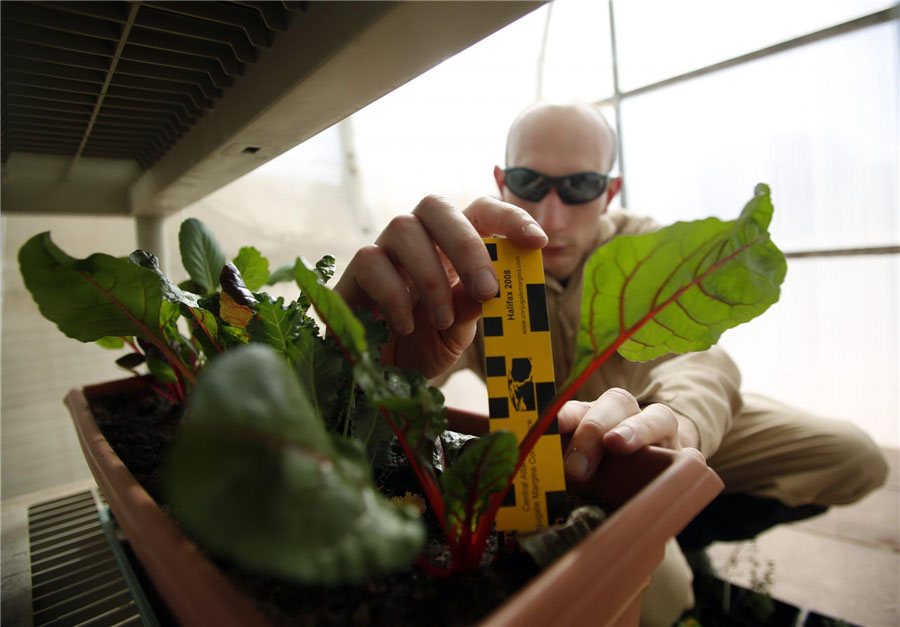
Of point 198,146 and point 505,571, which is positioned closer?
point 505,571

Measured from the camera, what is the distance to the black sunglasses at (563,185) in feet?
4.40

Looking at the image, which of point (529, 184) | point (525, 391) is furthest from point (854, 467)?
point (525, 391)

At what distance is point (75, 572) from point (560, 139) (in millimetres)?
1323

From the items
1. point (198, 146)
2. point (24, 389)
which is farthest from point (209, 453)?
point (24, 389)

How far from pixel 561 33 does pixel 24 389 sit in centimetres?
284

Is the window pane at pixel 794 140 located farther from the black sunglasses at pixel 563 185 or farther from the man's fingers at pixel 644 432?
the man's fingers at pixel 644 432

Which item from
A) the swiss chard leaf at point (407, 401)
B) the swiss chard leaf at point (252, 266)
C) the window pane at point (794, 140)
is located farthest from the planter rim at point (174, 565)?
the window pane at point (794, 140)

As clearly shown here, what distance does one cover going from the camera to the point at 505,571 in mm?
345

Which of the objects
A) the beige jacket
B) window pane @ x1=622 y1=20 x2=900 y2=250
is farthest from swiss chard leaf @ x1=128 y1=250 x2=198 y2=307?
window pane @ x1=622 y1=20 x2=900 y2=250

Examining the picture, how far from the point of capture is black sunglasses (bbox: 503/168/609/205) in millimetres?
1342

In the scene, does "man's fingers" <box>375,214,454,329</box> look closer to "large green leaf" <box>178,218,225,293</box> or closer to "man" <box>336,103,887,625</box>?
"man" <box>336,103,887,625</box>

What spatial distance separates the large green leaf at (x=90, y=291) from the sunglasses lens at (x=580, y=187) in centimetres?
110

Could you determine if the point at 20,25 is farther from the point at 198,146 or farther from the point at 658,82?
the point at 658,82

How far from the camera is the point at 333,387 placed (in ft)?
1.31
